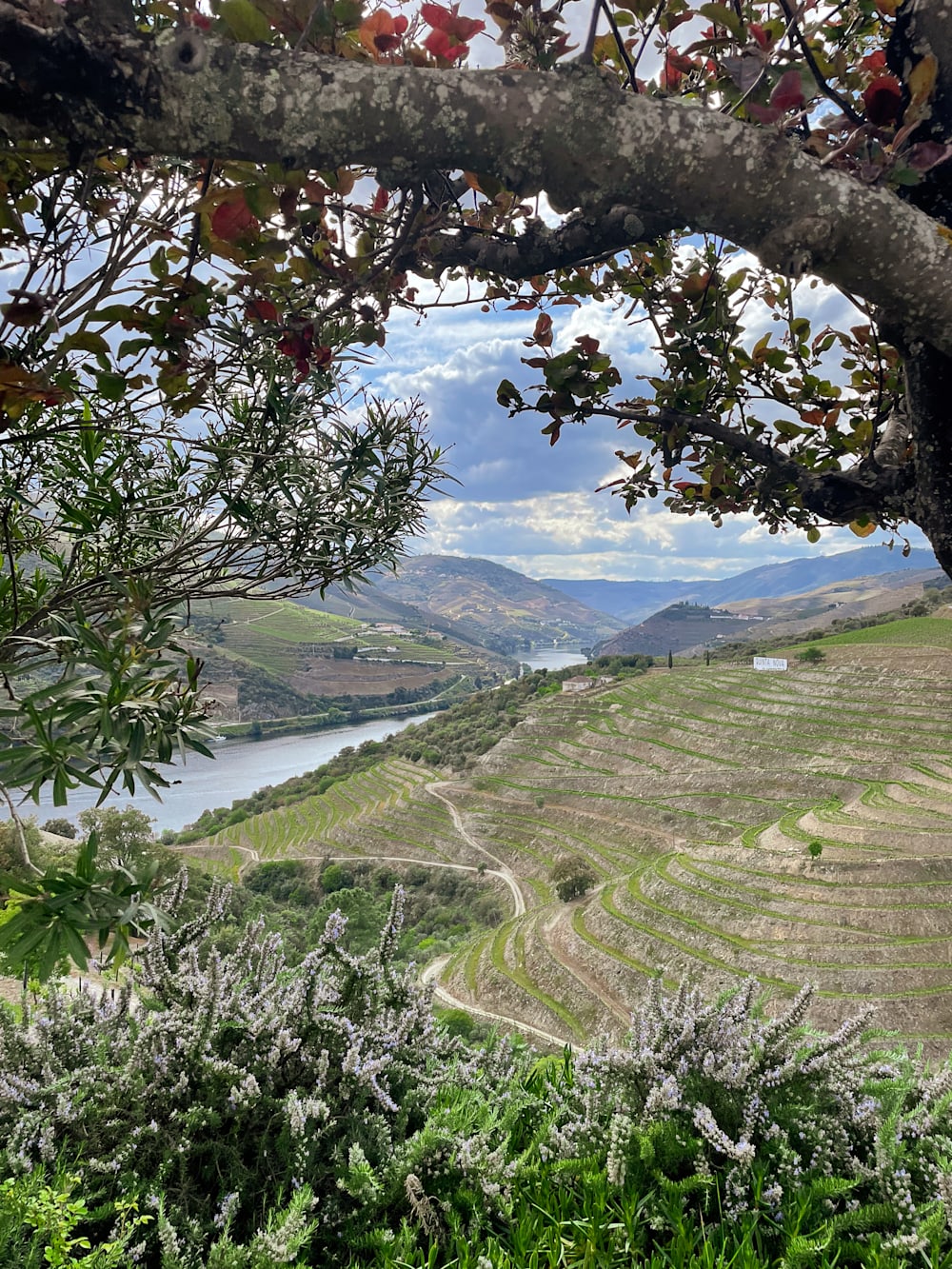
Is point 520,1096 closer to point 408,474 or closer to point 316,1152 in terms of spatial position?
point 316,1152

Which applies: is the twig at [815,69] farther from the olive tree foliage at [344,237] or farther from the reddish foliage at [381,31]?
the reddish foliage at [381,31]

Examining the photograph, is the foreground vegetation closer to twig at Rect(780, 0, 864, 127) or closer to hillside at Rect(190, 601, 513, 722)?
twig at Rect(780, 0, 864, 127)

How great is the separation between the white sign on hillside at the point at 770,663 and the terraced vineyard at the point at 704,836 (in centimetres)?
114

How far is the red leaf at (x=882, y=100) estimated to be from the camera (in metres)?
1.56

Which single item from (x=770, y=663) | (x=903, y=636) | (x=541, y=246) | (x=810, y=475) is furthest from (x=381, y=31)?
(x=903, y=636)

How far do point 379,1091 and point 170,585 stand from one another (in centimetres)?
226

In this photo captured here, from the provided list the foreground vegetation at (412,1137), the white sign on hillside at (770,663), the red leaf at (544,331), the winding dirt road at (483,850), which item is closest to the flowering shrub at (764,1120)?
the foreground vegetation at (412,1137)

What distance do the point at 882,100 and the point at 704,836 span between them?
39315 mm

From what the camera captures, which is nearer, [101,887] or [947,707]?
[101,887]

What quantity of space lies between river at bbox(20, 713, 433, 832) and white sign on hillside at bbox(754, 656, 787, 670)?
53.0 metres

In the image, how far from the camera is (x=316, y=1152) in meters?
2.61

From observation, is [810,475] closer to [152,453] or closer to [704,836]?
[152,453]

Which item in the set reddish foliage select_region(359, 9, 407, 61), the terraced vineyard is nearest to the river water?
the terraced vineyard

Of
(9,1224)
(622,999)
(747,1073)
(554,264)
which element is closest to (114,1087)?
(9,1224)
